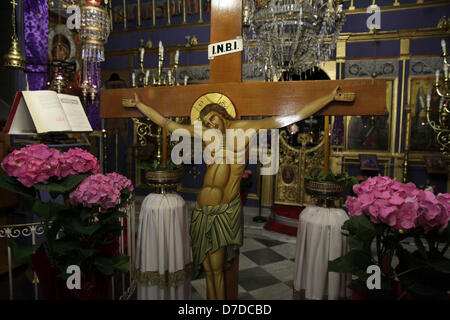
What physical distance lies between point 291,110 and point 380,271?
1039 millimetres

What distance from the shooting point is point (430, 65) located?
230 inches

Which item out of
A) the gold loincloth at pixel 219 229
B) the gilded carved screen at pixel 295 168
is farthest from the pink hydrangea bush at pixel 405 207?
the gilded carved screen at pixel 295 168

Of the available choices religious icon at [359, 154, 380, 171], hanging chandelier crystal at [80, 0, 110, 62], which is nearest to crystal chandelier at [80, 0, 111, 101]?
hanging chandelier crystal at [80, 0, 110, 62]

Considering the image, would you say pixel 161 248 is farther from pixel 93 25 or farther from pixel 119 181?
pixel 93 25

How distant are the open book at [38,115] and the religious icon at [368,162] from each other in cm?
542

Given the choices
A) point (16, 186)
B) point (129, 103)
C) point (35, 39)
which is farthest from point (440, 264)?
Answer: point (35, 39)

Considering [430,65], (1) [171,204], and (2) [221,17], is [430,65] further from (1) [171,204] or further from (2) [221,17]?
(1) [171,204]

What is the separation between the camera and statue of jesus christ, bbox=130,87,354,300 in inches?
74.4

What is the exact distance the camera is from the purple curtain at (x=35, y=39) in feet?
13.5

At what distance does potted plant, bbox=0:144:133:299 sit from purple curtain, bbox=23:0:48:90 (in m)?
3.58

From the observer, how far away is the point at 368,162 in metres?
6.17

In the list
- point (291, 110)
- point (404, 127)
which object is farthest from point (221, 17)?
point (404, 127)

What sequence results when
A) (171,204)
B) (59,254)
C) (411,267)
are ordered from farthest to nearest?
(171,204) → (59,254) → (411,267)

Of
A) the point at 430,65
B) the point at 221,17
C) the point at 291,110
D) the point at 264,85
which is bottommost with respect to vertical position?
the point at 291,110
